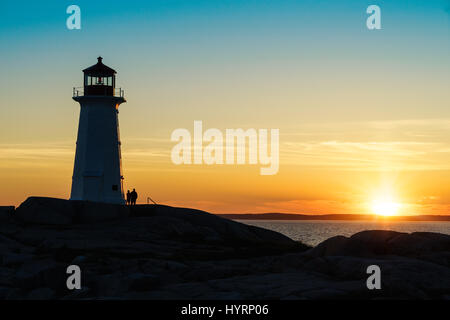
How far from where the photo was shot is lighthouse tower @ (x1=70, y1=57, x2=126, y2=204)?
50719mm

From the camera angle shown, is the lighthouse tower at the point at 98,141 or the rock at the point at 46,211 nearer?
the rock at the point at 46,211

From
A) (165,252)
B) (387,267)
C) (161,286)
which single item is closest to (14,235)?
(165,252)

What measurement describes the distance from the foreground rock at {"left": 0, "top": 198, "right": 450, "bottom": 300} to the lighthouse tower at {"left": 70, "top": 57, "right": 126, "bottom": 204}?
5.27 metres

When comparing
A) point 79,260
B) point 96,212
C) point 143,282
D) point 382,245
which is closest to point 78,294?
point 143,282

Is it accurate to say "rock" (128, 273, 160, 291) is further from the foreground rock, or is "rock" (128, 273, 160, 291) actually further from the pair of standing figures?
the pair of standing figures

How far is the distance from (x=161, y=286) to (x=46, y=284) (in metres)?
5.24

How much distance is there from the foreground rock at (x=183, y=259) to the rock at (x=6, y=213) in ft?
1.66

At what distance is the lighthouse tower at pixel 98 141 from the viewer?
5072 centimetres

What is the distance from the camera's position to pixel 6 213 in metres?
44.5

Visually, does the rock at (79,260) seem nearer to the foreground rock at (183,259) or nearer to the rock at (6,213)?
the foreground rock at (183,259)

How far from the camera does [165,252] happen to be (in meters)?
35.8

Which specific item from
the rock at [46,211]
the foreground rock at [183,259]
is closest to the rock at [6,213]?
the rock at [46,211]
